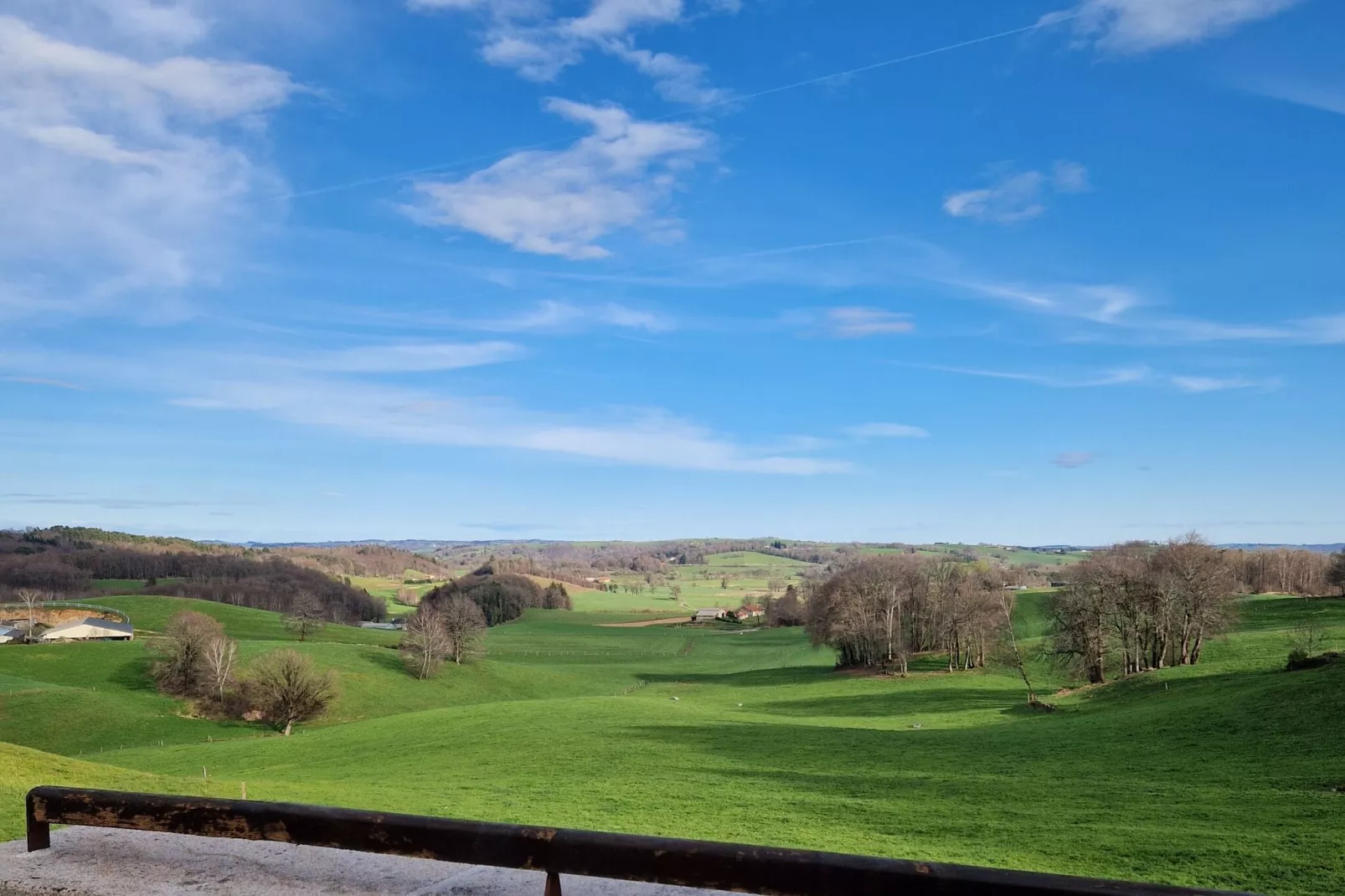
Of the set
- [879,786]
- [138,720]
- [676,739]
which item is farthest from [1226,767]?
[138,720]

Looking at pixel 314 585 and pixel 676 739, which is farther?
pixel 314 585

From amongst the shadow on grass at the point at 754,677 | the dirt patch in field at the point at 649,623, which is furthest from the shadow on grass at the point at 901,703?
the dirt patch in field at the point at 649,623

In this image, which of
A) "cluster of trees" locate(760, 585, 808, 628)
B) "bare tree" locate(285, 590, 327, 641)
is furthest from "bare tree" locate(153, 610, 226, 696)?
"cluster of trees" locate(760, 585, 808, 628)

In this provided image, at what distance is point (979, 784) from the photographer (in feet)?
88.4

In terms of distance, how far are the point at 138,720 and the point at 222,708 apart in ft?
26.1

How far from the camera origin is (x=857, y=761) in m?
34.2

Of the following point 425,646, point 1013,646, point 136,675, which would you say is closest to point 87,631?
point 136,675


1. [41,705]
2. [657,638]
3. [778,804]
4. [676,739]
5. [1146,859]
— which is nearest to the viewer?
[1146,859]

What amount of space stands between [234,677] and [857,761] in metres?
65.5

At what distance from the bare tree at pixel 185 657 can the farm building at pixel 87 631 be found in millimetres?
29392

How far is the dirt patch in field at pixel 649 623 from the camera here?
557 feet

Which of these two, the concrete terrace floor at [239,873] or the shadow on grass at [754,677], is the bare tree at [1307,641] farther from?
the concrete terrace floor at [239,873]

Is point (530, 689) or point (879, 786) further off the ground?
point (879, 786)

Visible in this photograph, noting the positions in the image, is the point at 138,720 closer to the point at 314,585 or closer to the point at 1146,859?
the point at 1146,859
